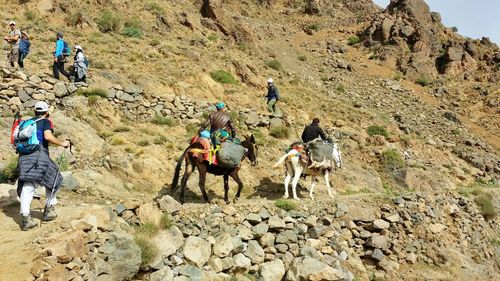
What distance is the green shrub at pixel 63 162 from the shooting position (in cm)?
1074

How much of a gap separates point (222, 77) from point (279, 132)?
5.28 m

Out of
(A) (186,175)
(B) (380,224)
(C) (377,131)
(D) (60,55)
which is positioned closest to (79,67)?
(D) (60,55)

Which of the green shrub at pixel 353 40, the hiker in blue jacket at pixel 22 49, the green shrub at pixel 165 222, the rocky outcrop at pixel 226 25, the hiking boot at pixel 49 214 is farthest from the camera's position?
the green shrub at pixel 353 40

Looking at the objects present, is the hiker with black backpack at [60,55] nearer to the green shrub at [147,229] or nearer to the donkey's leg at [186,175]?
the donkey's leg at [186,175]

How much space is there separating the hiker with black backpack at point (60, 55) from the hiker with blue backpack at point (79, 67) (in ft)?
1.25

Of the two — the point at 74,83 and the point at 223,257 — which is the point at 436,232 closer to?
the point at 223,257

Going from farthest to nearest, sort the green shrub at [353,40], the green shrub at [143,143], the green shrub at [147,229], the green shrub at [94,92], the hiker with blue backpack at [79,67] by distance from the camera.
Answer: the green shrub at [353,40] → the hiker with blue backpack at [79,67] → the green shrub at [94,92] → the green shrub at [143,143] → the green shrub at [147,229]

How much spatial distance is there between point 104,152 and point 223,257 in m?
5.81

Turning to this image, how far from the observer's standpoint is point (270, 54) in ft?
102

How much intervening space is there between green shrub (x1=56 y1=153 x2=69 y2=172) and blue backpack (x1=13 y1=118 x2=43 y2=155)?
4.35 meters

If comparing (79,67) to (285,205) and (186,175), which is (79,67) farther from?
(285,205)

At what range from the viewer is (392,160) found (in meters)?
18.3

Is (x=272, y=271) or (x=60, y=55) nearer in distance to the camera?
(x=272, y=271)

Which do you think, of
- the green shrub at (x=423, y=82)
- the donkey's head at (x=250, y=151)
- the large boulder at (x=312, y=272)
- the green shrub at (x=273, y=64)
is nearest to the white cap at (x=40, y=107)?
the donkey's head at (x=250, y=151)
